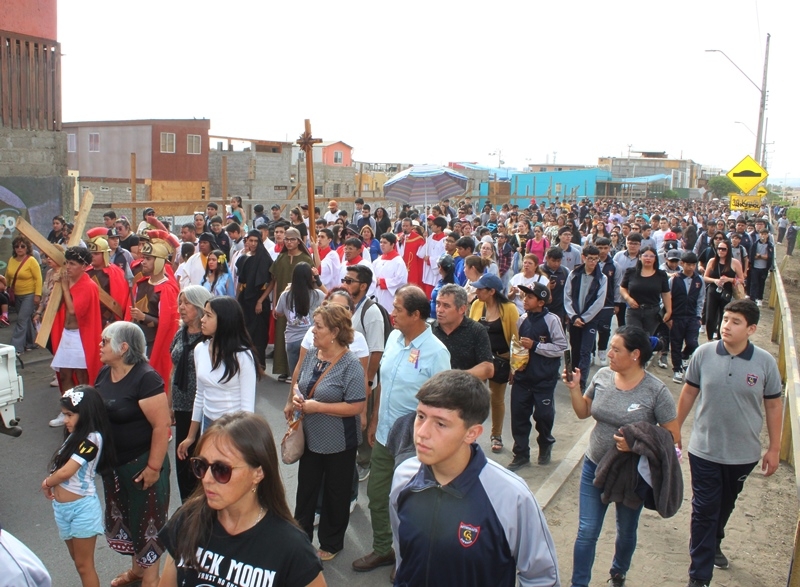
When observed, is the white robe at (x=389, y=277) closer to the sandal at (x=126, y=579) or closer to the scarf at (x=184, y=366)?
the scarf at (x=184, y=366)

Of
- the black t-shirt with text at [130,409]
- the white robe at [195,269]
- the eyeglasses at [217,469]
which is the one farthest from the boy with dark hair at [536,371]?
the white robe at [195,269]

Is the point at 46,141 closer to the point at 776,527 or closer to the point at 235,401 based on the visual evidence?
the point at 235,401

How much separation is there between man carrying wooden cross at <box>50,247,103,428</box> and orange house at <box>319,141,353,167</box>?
52.5 metres

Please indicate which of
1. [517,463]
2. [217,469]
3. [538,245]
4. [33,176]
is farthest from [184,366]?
[33,176]

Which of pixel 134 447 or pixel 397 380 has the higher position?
pixel 397 380

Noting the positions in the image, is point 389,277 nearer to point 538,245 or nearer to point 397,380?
point 538,245

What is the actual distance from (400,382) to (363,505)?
167cm

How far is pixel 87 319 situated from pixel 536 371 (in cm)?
431

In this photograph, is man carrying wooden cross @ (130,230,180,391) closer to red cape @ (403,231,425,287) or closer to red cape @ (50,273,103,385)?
red cape @ (50,273,103,385)

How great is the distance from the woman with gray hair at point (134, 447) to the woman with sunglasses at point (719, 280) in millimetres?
8884

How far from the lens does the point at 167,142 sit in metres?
36.9

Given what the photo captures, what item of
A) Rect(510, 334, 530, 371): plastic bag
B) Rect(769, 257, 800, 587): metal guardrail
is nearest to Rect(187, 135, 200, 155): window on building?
Rect(769, 257, 800, 587): metal guardrail

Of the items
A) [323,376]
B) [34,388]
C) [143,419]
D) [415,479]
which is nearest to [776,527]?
[323,376]

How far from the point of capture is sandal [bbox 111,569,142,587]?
4.45 meters
